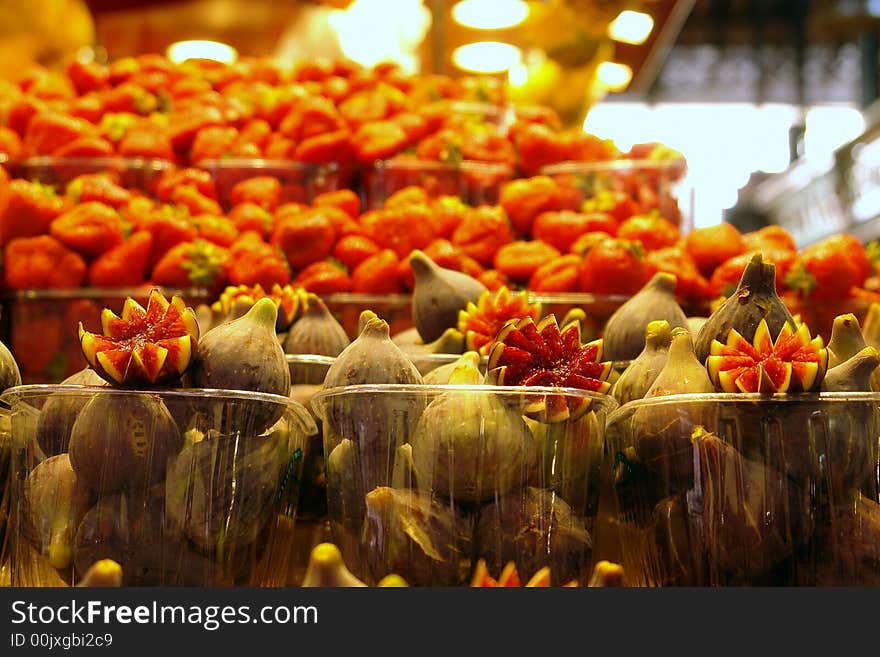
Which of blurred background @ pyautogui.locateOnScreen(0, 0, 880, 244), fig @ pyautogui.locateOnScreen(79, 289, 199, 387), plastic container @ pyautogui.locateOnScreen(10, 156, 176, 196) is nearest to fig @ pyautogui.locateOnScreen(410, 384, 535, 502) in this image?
fig @ pyautogui.locateOnScreen(79, 289, 199, 387)

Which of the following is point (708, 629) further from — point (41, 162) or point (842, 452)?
point (41, 162)

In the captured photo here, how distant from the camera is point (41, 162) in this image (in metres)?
2.15

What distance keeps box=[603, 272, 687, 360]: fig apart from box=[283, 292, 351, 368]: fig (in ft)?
1.21

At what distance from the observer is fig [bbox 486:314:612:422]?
1.02 metres

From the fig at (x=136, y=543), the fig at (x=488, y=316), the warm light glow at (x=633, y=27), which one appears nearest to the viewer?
the fig at (x=136, y=543)

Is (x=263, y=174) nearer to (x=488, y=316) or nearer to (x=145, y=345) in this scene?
(x=488, y=316)

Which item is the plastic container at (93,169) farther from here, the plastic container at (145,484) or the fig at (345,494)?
the fig at (345,494)

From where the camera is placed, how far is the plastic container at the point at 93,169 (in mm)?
2152

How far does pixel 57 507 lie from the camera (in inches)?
37.7

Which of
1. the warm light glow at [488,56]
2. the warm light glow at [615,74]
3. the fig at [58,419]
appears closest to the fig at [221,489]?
the fig at [58,419]

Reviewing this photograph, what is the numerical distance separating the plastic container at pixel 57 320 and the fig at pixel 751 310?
1119 mm

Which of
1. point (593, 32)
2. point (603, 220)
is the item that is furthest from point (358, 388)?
point (593, 32)

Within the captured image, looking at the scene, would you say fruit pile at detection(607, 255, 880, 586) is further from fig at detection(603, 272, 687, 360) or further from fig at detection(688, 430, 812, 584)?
fig at detection(603, 272, 687, 360)

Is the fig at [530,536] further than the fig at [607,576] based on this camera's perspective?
Yes
